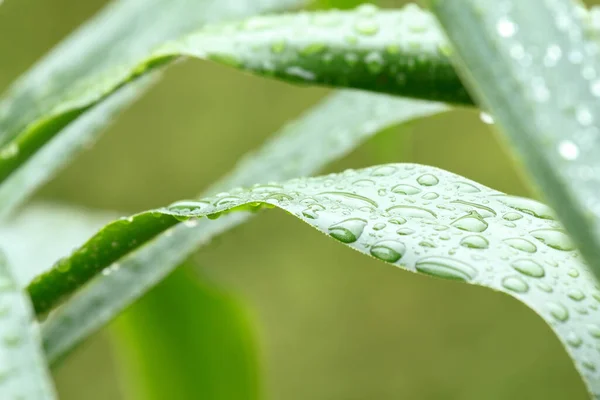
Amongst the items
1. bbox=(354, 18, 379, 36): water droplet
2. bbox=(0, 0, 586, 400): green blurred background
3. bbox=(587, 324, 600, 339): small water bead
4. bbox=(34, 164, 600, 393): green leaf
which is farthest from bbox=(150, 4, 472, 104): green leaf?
bbox=(0, 0, 586, 400): green blurred background

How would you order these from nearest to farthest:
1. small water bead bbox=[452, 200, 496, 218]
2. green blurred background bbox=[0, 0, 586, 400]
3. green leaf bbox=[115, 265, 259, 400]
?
small water bead bbox=[452, 200, 496, 218] → green leaf bbox=[115, 265, 259, 400] → green blurred background bbox=[0, 0, 586, 400]

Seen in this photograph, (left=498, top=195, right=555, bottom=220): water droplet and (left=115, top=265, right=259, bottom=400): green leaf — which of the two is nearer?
(left=498, top=195, right=555, bottom=220): water droplet

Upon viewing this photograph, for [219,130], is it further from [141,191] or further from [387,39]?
[387,39]

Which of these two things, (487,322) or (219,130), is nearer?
(487,322)

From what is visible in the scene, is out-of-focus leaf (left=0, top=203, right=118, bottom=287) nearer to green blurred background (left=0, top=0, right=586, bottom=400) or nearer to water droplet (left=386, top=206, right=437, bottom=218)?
water droplet (left=386, top=206, right=437, bottom=218)

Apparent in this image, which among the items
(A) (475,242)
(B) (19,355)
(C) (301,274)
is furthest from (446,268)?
(C) (301,274)

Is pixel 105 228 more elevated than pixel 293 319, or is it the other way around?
pixel 293 319

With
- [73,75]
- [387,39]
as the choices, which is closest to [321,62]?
[387,39]
